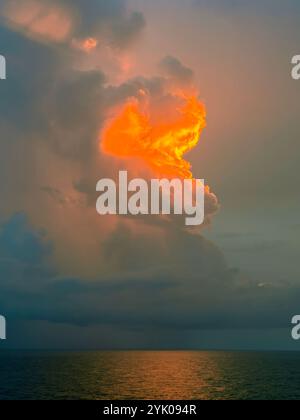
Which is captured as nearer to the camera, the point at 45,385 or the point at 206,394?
the point at 206,394

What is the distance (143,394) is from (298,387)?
5193 cm

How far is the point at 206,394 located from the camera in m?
111
